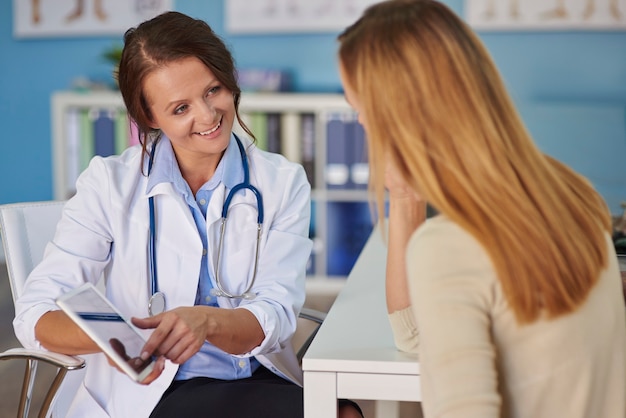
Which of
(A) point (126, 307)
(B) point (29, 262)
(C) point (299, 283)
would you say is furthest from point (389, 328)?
(B) point (29, 262)

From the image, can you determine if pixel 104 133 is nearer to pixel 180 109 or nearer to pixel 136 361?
pixel 180 109

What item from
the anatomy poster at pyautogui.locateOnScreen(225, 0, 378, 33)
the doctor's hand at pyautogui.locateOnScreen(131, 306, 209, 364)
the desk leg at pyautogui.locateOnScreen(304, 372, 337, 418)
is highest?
the anatomy poster at pyautogui.locateOnScreen(225, 0, 378, 33)

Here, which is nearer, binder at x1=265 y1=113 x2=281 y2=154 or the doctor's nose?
the doctor's nose

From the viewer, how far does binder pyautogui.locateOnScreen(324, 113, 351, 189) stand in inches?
165

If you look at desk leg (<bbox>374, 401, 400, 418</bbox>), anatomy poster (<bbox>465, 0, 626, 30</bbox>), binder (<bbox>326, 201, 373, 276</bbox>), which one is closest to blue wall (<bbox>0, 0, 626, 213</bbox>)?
anatomy poster (<bbox>465, 0, 626, 30</bbox>)

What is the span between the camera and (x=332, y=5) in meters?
4.37

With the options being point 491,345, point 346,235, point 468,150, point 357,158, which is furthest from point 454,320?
point 346,235

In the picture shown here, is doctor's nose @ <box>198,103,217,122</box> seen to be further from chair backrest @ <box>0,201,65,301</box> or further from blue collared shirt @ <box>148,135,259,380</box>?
chair backrest @ <box>0,201,65,301</box>

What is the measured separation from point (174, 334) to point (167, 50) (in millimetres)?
A: 578

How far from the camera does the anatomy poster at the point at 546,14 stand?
13.6 ft

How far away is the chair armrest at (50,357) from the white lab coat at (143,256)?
0.30ft

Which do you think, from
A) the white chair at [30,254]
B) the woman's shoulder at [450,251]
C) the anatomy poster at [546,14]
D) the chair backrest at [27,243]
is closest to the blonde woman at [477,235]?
the woman's shoulder at [450,251]

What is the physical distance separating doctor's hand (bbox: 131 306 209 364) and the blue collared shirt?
240 millimetres

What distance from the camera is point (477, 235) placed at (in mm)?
930
